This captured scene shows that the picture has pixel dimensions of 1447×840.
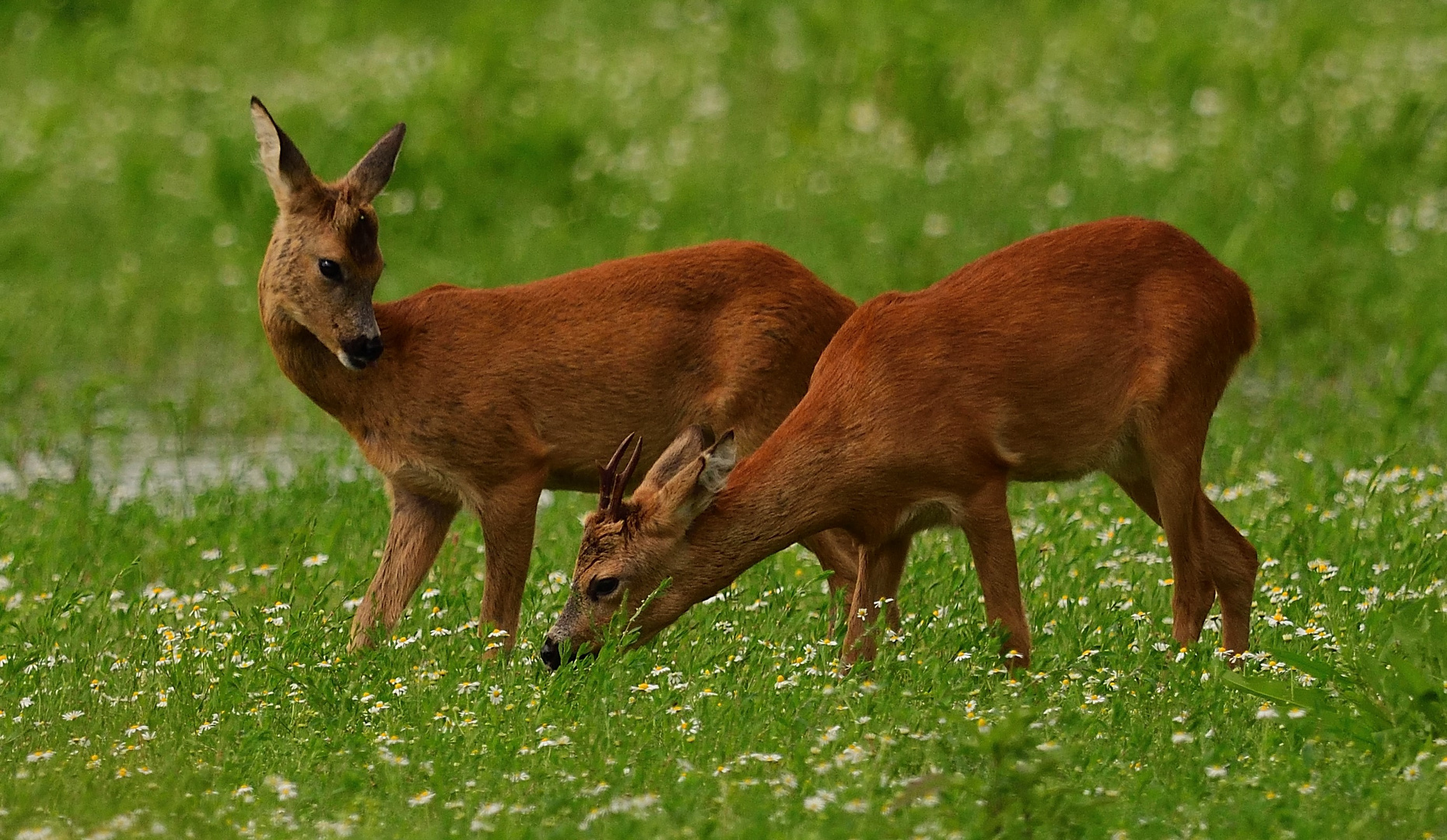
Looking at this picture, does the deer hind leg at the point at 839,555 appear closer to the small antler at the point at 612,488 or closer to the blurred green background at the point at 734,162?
the small antler at the point at 612,488

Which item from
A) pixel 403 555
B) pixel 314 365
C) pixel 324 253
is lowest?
pixel 403 555

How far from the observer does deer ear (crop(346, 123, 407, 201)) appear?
845 cm

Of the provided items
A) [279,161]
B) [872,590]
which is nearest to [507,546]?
[872,590]

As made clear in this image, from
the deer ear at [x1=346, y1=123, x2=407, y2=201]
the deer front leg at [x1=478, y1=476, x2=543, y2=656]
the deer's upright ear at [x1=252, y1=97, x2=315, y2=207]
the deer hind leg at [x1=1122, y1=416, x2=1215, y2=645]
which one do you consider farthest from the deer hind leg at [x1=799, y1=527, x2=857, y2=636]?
the deer's upright ear at [x1=252, y1=97, x2=315, y2=207]

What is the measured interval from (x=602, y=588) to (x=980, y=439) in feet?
4.36

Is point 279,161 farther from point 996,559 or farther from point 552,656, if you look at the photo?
point 996,559

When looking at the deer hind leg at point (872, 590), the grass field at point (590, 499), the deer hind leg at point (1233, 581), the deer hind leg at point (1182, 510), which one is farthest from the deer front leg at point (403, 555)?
the deer hind leg at point (1233, 581)

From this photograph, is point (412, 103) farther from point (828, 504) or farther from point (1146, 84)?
point (828, 504)

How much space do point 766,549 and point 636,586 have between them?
45cm

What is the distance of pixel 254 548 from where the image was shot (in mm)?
9430

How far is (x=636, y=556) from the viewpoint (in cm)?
740

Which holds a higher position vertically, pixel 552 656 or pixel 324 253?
pixel 324 253

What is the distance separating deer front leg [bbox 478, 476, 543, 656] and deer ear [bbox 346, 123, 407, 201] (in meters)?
1.18

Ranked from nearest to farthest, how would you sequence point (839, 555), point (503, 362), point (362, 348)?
point (362, 348)
point (503, 362)
point (839, 555)
